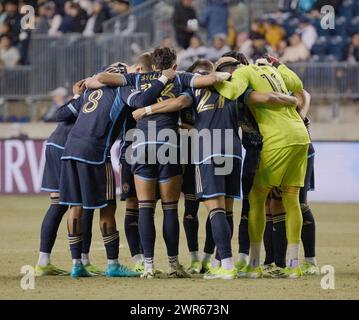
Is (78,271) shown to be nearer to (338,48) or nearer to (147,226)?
(147,226)

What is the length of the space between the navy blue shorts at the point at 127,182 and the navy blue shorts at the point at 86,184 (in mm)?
509

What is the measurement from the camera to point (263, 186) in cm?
1016

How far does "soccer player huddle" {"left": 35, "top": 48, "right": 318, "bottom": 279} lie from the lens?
1001 cm

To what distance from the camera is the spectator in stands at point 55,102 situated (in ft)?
76.5

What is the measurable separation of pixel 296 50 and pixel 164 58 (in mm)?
13626

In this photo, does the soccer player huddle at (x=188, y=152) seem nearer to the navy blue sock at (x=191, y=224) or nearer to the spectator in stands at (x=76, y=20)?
the navy blue sock at (x=191, y=224)

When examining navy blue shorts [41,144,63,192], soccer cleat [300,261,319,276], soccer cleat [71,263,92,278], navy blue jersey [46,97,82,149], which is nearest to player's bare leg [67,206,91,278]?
soccer cleat [71,263,92,278]

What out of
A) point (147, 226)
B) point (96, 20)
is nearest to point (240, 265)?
point (147, 226)

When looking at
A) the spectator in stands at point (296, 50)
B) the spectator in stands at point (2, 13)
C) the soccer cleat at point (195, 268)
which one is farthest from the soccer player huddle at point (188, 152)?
the spectator in stands at point (2, 13)

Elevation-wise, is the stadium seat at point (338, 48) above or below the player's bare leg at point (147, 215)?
above

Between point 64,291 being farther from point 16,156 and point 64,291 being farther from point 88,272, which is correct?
point 16,156

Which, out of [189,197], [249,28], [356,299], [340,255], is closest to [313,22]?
[249,28]

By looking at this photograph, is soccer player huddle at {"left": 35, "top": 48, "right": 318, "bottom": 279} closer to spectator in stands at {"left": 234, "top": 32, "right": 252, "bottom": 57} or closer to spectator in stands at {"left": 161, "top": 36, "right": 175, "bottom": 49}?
spectator in stands at {"left": 234, "top": 32, "right": 252, "bottom": 57}

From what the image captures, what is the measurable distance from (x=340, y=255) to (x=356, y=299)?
12.7ft
